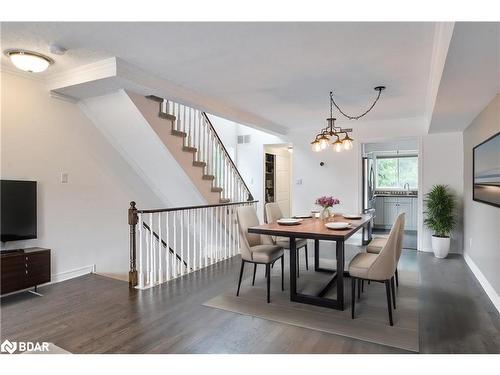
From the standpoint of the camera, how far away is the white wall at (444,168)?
5316 millimetres

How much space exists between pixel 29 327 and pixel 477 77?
4.29 m

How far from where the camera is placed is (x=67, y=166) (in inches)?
157

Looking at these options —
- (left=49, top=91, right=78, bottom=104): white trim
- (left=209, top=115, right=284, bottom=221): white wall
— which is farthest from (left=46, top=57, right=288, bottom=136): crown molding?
(left=209, top=115, right=284, bottom=221): white wall

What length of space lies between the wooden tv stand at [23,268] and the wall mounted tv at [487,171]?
4.65 metres

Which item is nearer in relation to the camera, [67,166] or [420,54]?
[420,54]

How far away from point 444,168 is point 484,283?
2457 mm

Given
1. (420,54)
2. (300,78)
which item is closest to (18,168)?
(300,78)

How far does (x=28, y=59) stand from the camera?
2.95m

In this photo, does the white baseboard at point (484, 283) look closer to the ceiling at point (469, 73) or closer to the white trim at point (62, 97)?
the ceiling at point (469, 73)

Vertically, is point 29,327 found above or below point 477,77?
below

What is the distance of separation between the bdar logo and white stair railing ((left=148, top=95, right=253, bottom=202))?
2.98m

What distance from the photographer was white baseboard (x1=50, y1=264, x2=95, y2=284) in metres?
3.83

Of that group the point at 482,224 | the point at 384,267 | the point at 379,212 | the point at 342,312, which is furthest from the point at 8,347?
the point at 379,212

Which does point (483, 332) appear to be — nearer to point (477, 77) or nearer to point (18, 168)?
point (477, 77)
